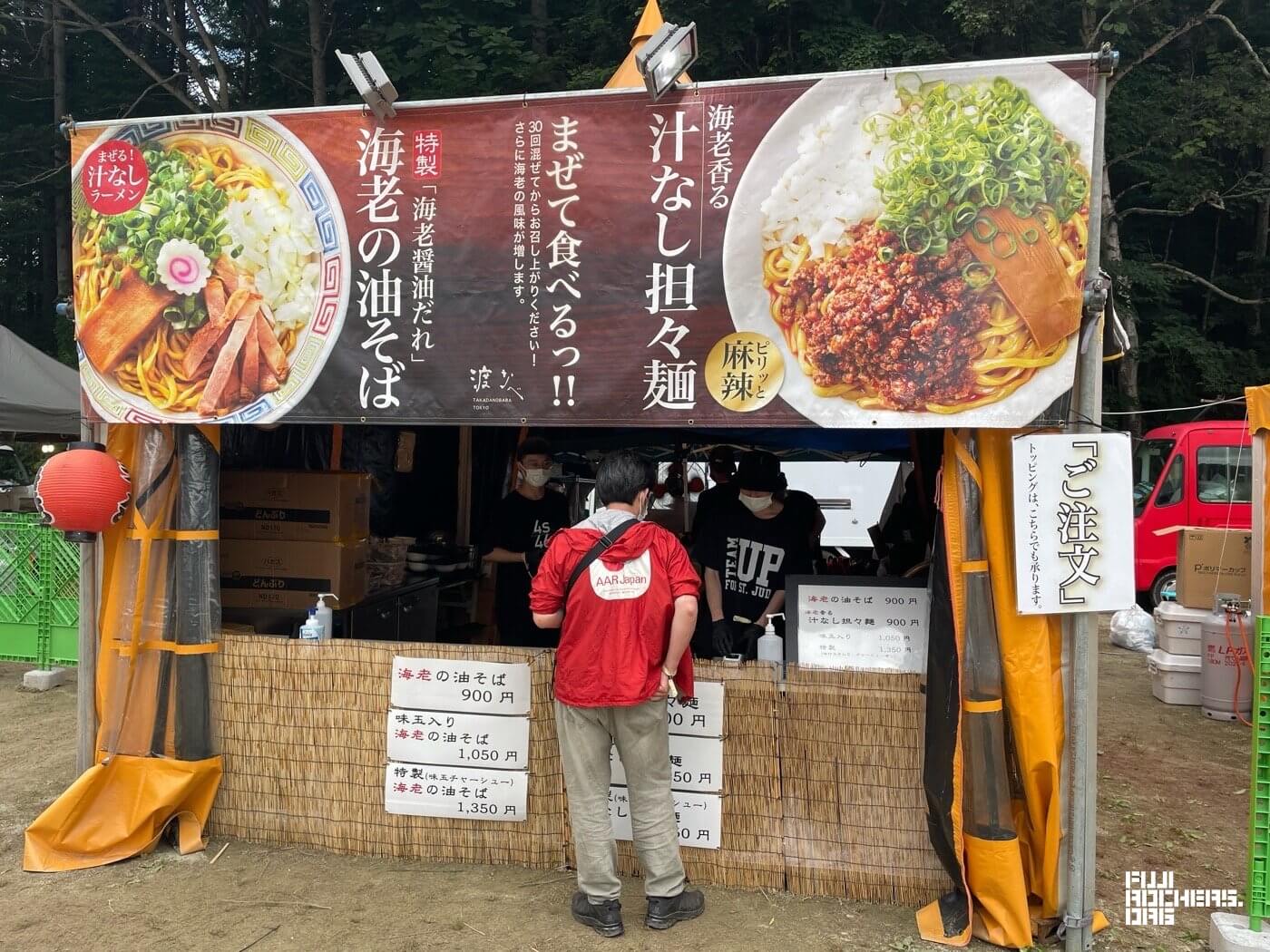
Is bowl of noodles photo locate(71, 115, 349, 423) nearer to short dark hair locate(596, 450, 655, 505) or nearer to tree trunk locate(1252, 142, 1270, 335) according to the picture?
short dark hair locate(596, 450, 655, 505)

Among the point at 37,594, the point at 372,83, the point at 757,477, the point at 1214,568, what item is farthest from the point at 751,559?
the point at 37,594

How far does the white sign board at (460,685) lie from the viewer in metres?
4.05

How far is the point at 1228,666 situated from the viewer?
6988 mm

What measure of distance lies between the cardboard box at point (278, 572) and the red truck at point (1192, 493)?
998 centimetres

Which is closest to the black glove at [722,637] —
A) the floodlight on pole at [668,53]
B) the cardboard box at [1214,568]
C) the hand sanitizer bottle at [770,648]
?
the hand sanitizer bottle at [770,648]

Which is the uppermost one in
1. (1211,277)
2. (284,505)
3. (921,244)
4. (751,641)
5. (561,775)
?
(1211,277)

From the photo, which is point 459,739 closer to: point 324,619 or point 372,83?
point 324,619

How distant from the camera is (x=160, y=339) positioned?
13.4 feet

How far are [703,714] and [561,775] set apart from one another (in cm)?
72

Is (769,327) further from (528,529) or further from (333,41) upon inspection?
(333,41)

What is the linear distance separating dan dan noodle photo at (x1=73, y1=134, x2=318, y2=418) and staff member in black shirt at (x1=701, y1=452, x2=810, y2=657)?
2.30 m

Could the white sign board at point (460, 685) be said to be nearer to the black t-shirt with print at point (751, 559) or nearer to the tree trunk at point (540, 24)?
the black t-shirt with print at point (751, 559)

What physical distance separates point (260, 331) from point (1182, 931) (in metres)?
4.69

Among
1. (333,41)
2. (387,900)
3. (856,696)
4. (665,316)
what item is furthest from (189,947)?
(333,41)
